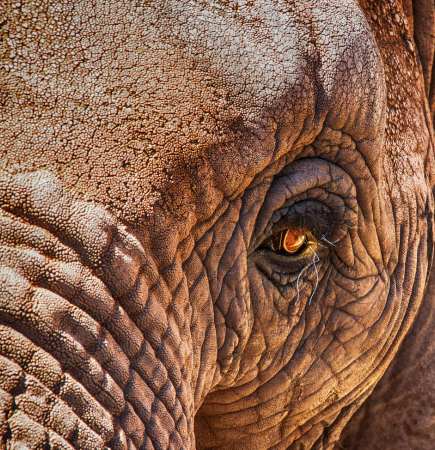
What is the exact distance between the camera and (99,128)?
163 cm

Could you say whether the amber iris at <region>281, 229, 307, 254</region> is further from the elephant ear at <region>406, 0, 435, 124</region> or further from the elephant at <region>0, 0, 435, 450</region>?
the elephant ear at <region>406, 0, 435, 124</region>

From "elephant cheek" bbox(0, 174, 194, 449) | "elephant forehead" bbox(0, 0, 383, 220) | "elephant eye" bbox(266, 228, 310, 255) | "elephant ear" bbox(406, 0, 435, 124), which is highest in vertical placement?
"elephant ear" bbox(406, 0, 435, 124)

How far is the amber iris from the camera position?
6.60ft

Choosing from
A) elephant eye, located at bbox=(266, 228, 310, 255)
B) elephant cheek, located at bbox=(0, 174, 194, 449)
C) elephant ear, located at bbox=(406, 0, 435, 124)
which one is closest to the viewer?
elephant cheek, located at bbox=(0, 174, 194, 449)

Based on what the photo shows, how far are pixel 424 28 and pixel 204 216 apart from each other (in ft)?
3.10

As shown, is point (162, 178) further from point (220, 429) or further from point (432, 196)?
point (432, 196)

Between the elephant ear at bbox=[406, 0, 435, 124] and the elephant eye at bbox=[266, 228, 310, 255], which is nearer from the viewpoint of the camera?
the elephant eye at bbox=[266, 228, 310, 255]

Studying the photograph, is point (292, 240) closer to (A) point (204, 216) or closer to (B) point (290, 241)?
(B) point (290, 241)

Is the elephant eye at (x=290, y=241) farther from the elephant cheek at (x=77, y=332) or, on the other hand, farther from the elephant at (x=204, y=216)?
the elephant cheek at (x=77, y=332)

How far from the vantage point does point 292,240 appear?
203cm

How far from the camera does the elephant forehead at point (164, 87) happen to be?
5.26 feet

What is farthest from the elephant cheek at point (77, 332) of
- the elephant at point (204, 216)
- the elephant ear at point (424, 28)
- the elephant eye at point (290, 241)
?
the elephant ear at point (424, 28)

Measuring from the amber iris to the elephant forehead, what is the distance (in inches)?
7.4

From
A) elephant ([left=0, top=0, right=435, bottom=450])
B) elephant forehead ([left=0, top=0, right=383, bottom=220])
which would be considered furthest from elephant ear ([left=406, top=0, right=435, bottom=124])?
elephant forehead ([left=0, top=0, right=383, bottom=220])
